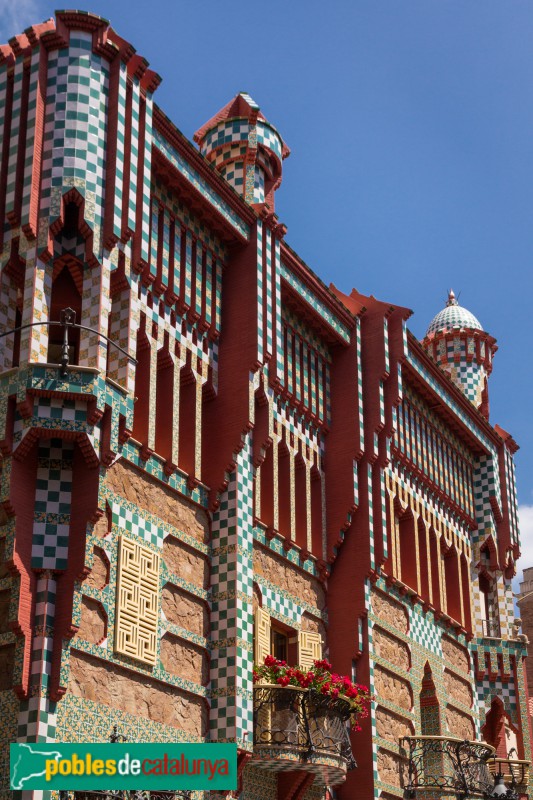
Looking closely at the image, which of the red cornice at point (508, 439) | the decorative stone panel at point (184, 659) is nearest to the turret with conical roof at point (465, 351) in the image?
the red cornice at point (508, 439)

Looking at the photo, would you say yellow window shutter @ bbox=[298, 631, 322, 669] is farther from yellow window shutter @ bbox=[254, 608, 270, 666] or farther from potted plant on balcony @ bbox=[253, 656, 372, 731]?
potted plant on balcony @ bbox=[253, 656, 372, 731]

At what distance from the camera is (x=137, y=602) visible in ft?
56.3

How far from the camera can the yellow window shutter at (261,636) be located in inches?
778

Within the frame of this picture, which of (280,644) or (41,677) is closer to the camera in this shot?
(41,677)

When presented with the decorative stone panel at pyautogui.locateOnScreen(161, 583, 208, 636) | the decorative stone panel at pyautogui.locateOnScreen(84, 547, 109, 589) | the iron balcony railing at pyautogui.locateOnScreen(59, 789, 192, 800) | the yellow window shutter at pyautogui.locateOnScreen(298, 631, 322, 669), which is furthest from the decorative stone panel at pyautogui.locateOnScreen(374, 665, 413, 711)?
the decorative stone panel at pyautogui.locateOnScreen(84, 547, 109, 589)

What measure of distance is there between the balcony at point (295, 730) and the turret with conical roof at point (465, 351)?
13666mm

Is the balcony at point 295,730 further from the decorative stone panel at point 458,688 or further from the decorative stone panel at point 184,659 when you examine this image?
the decorative stone panel at point 458,688

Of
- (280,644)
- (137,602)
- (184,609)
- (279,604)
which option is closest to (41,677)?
(137,602)

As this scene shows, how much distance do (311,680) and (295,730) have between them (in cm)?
73

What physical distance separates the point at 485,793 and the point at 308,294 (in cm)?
942

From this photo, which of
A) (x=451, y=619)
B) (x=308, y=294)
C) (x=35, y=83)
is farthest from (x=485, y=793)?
(x=35, y=83)

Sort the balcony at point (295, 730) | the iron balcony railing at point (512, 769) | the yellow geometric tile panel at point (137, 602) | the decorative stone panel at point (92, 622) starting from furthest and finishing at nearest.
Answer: the iron balcony railing at point (512, 769) → the balcony at point (295, 730) → the yellow geometric tile panel at point (137, 602) → the decorative stone panel at point (92, 622)

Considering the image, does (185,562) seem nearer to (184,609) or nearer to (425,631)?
(184,609)
